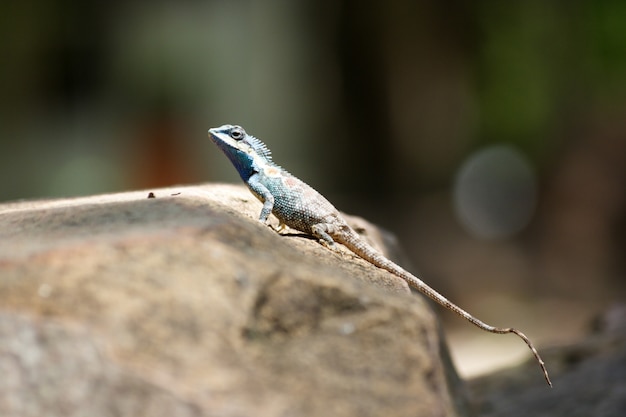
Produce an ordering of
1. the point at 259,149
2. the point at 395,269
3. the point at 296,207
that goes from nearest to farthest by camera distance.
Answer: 1. the point at 395,269
2. the point at 296,207
3. the point at 259,149

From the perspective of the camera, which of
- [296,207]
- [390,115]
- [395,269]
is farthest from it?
[390,115]

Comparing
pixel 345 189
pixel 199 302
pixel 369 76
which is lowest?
pixel 345 189

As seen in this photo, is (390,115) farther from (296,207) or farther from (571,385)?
(296,207)

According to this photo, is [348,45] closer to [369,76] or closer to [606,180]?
[369,76]

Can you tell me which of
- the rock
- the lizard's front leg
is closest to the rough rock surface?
the lizard's front leg

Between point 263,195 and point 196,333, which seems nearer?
point 196,333

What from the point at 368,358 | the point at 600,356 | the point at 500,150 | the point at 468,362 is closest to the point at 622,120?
the point at 500,150

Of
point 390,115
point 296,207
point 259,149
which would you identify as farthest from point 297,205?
point 390,115
